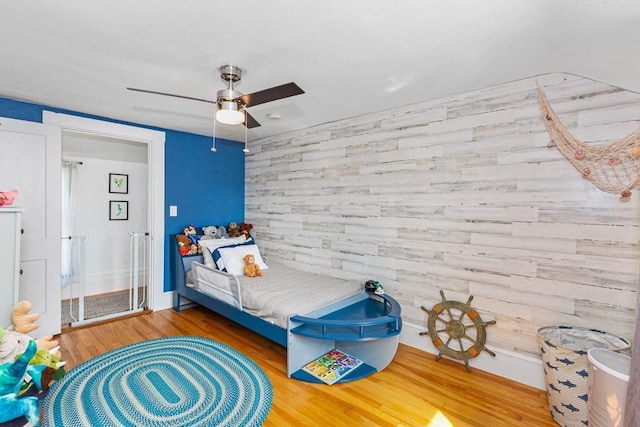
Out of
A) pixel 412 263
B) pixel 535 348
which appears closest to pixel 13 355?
pixel 412 263

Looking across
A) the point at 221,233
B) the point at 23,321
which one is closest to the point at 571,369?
the point at 23,321

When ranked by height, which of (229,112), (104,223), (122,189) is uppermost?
(229,112)

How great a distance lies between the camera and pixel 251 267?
11.2 feet

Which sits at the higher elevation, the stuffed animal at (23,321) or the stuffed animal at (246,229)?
the stuffed animal at (246,229)

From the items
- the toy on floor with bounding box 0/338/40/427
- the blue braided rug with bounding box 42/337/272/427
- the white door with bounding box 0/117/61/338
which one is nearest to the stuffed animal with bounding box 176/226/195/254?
the white door with bounding box 0/117/61/338

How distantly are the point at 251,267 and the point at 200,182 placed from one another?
1645 mm

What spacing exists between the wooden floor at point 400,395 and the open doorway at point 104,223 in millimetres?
1328

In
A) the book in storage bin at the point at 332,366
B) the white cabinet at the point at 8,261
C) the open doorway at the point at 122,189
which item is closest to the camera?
the white cabinet at the point at 8,261

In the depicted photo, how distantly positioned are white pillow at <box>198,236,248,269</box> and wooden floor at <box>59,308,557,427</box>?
103cm

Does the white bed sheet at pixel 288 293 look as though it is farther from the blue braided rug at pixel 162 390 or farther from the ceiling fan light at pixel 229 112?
the ceiling fan light at pixel 229 112

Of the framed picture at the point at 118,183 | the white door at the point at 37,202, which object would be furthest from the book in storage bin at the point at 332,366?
the framed picture at the point at 118,183

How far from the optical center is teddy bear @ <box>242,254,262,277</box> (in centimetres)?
338

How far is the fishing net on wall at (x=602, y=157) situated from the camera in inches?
75.9

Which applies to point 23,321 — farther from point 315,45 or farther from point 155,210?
point 315,45
